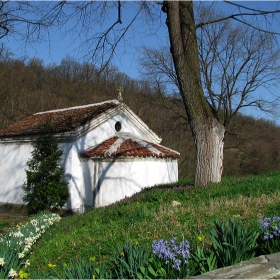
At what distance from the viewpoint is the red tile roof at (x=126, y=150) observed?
16192 millimetres

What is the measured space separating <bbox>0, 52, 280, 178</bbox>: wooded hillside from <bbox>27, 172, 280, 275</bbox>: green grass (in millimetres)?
20997

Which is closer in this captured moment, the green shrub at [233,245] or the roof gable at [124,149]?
the green shrub at [233,245]

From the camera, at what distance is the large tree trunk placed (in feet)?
31.8

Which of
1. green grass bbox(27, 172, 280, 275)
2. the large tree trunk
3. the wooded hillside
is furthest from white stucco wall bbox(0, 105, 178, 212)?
the wooded hillside

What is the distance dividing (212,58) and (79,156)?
1569 cm

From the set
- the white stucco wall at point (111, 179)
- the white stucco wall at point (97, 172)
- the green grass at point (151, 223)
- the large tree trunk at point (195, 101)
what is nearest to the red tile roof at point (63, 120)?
the white stucco wall at point (97, 172)

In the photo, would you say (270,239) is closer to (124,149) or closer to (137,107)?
(124,149)

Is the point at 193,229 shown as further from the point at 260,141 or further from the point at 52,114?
the point at 260,141

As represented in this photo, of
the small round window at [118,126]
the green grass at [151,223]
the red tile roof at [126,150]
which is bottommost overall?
the green grass at [151,223]

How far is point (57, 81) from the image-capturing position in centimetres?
3809

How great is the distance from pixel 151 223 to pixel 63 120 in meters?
13.3

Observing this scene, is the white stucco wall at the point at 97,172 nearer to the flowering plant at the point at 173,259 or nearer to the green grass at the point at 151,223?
the green grass at the point at 151,223

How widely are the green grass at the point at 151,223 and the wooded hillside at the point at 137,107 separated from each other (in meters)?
21.0

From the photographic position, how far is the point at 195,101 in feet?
32.0
